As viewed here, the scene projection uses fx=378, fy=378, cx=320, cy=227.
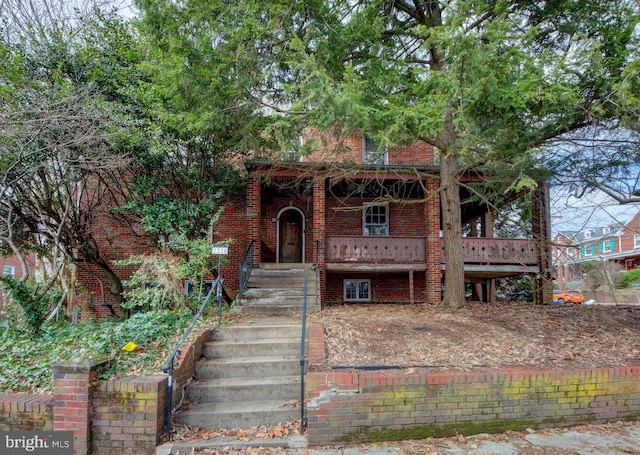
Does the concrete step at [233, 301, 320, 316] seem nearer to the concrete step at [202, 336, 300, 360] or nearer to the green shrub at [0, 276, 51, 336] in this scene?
the concrete step at [202, 336, 300, 360]

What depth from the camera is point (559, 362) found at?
5.09 meters

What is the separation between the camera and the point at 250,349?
589 cm

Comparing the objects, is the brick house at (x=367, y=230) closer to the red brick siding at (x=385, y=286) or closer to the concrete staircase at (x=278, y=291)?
the red brick siding at (x=385, y=286)

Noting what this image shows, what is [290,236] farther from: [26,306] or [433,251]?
[26,306]

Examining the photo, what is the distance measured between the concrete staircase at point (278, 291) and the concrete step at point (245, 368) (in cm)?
283

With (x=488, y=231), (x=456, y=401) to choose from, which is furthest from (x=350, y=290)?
(x=456, y=401)

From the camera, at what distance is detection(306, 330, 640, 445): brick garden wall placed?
4.40 m

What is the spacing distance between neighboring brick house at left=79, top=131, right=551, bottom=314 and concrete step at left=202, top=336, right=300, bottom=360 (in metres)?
4.52

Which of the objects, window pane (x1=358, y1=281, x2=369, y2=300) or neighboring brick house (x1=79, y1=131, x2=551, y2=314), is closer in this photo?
neighboring brick house (x1=79, y1=131, x2=551, y2=314)

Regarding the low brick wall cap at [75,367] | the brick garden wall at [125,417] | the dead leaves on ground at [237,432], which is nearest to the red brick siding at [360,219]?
the dead leaves on ground at [237,432]

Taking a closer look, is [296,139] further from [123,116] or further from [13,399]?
[13,399]

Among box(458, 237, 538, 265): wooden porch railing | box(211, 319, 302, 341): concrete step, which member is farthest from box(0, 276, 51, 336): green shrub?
box(458, 237, 538, 265): wooden porch railing

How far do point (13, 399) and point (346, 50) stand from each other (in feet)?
24.3

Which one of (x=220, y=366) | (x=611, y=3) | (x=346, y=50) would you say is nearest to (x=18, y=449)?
(x=220, y=366)
